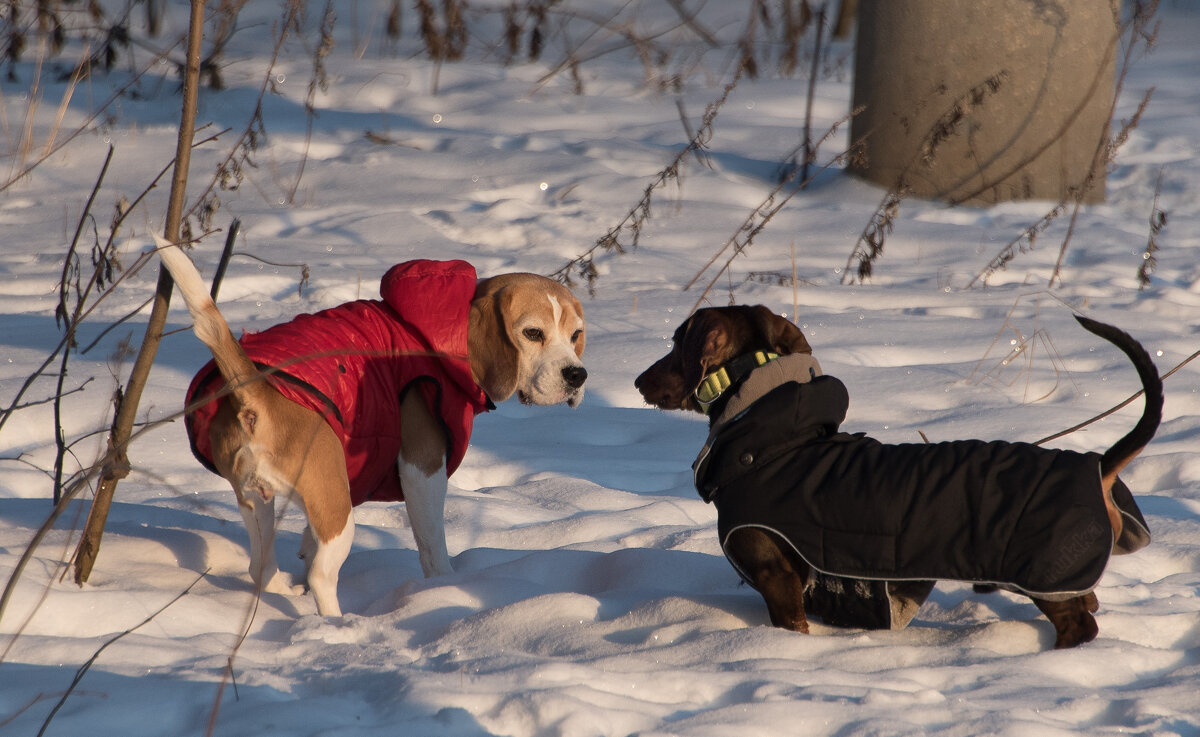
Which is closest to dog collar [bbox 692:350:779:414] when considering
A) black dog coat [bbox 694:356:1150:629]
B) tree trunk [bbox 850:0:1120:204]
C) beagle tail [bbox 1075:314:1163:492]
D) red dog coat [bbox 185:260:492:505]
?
black dog coat [bbox 694:356:1150:629]

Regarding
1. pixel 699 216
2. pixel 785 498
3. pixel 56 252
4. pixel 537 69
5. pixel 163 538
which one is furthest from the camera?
pixel 537 69

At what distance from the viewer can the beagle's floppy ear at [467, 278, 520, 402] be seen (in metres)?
3.39

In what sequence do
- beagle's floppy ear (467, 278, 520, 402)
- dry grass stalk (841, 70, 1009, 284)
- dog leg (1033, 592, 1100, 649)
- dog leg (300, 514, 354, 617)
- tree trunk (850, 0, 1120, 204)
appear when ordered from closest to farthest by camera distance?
dog leg (1033, 592, 1100, 649)
dog leg (300, 514, 354, 617)
beagle's floppy ear (467, 278, 520, 402)
dry grass stalk (841, 70, 1009, 284)
tree trunk (850, 0, 1120, 204)

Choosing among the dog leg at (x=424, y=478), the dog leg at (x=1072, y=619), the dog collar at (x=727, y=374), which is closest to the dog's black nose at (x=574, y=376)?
the dog leg at (x=424, y=478)

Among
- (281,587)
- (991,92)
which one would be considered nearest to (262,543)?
(281,587)

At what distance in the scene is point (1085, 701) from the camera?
224 centimetres

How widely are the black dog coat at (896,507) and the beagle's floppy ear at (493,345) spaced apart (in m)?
0.84

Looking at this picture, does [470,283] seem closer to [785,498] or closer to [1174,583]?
[785,498]

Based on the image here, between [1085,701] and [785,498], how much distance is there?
77 cm

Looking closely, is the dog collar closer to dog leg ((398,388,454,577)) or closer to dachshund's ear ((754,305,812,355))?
dachshund's ear ((754,305,812,355))

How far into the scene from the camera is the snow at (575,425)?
7.24 ft

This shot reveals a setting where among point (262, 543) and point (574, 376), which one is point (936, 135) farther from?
point (262, 543)

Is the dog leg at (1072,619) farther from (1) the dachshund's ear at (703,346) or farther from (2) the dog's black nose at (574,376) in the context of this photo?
(2) the dog's black nose at (574,376)

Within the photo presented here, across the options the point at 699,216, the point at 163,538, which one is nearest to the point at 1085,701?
the point at 163,538
